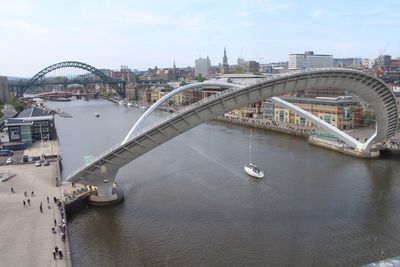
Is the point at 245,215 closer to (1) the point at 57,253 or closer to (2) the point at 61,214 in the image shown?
(2) the point at 61,214

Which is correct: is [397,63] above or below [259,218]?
above

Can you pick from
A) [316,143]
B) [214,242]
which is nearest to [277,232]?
[214,242]

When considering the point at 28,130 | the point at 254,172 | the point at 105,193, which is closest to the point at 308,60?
the point at 28,130

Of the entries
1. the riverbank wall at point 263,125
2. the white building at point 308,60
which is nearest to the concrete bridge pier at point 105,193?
the riverbank wall at point 263,125

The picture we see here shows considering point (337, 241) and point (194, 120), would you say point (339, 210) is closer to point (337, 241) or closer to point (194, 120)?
point (337, 241)

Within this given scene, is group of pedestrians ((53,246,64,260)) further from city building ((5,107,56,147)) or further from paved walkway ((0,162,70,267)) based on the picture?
city building ((5,107,56,147))

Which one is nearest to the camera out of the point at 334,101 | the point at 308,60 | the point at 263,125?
the point at 334,101

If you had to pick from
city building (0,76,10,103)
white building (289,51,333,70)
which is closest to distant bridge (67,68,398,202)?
city building (0,76,10,103)
